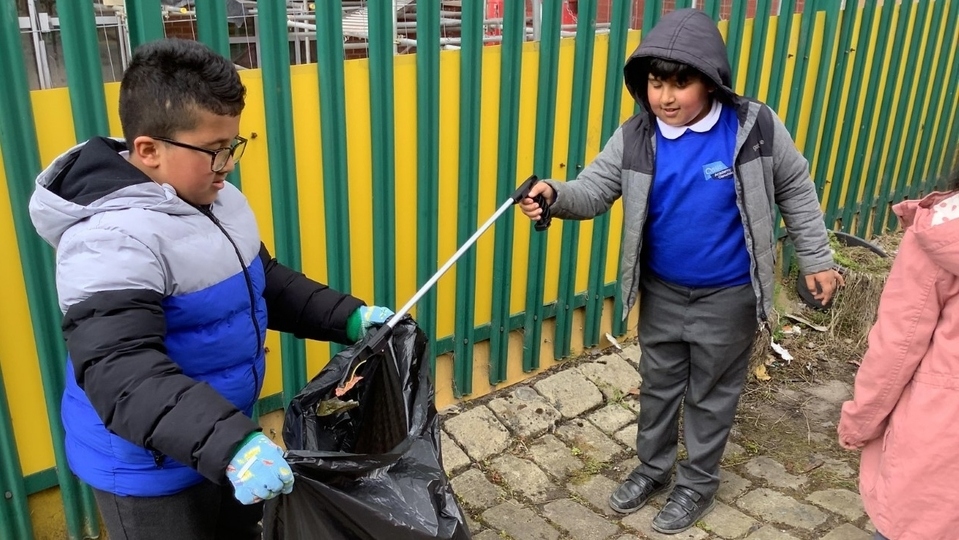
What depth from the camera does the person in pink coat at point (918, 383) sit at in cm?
200

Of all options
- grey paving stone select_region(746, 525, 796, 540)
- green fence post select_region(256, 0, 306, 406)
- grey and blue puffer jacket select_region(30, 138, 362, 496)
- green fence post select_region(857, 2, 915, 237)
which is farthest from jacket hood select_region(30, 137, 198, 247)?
green fence post select_region(857, 2, 915, 237)

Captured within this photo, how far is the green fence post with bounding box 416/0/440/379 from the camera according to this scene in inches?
124

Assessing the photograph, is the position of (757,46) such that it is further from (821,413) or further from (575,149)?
(821,413)

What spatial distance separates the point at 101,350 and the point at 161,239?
10.7 inches

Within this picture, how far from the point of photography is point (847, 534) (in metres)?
3.15

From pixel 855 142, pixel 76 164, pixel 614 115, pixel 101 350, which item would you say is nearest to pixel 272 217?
pixel 76 164

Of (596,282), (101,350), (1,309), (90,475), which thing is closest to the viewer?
(101,350)

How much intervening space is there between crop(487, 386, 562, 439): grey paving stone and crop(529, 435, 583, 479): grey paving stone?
0.22 ft

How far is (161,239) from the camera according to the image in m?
1.70

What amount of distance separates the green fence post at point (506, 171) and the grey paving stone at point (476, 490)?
2.01ft

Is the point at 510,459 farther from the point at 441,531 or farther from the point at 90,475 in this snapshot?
the point at 90,475

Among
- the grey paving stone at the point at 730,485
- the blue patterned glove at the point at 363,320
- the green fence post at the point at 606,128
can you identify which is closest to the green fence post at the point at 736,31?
the green fence post at the point at 606,128

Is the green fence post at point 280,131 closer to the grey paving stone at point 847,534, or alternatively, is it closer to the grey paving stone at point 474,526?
the grey paving stone at point 474,526

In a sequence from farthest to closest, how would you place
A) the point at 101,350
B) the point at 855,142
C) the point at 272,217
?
the point at 855,142 < the point at 272,217 < the point at 101,350
